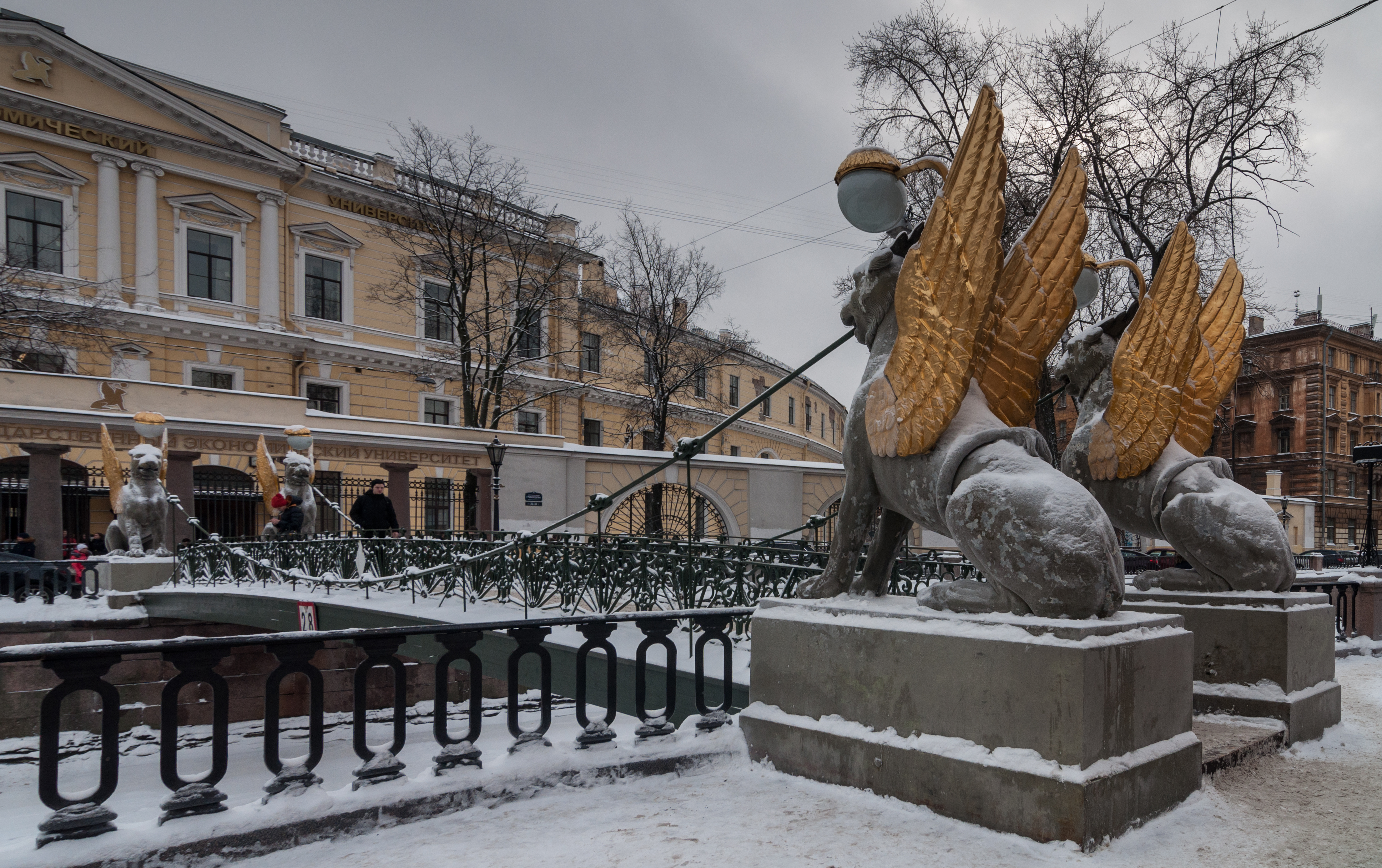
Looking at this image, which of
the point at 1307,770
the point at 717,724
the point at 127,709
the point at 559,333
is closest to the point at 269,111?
the point at 559,333

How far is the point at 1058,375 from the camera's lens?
5.59 metres

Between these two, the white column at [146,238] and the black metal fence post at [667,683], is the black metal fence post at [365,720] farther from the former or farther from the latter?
the white column at [146,238]

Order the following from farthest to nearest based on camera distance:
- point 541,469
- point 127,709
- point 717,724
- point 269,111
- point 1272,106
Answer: point 269,111 → point 541,469 → point 1272,106 → point 127,709 → point 717,724

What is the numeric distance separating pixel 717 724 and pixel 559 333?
98.6ft

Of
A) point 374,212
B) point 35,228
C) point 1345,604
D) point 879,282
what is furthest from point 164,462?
point 1345,604

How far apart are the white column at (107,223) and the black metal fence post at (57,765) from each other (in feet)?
Result: 82.5

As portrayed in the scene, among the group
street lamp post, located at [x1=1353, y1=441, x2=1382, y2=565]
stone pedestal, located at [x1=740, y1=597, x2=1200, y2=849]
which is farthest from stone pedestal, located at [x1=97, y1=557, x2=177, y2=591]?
street lamp post, located at [x1=1353, y1=441, x2=1382, y2=565]

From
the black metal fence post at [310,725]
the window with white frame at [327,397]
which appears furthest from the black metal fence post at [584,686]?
the window with white frame at [327,397]

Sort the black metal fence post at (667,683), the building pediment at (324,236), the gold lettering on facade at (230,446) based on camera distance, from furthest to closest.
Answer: the building pediment at (324,236) → the gold lettering on facade at (230,446) → the black metal fence post at (667,683)

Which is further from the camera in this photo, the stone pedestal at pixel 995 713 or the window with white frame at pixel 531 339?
the window with white frame at pixel 531 339

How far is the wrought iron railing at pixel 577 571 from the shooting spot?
25.3ft

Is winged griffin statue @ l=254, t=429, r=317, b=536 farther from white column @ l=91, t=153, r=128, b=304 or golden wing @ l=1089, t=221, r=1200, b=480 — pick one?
golden wing @ l=1089, t=221, r=1200, b=480

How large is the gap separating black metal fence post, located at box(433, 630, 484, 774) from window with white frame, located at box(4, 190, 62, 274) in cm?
2492

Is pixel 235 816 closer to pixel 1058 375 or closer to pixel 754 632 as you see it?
pixel 754 632
